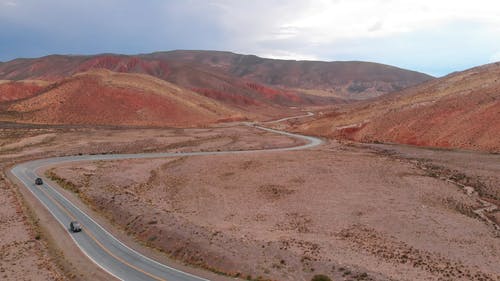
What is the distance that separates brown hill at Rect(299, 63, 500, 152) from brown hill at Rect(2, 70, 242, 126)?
49725 millimetres

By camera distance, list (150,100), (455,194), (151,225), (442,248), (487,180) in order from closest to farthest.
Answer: (442,248)
(151,225)
(455,194)
(487,180)
(150,100)

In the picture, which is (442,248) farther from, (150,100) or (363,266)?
(150,100)

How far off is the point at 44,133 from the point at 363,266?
93.7m

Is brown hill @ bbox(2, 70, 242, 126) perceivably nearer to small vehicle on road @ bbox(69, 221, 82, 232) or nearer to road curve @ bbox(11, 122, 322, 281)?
road curve @ bbox(11, 122, 322, 281)

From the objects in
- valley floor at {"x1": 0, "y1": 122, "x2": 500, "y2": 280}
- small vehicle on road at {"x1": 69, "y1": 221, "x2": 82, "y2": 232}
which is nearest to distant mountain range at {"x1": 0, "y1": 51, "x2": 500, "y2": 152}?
valley floor at {"x1": 0, "y1": 122, "x2": 500, "y2": 280}

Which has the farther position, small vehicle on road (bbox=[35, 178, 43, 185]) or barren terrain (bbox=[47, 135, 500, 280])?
small vehicle on road (bbox=[35, 178, 43, 185])

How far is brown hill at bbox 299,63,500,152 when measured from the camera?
246ft

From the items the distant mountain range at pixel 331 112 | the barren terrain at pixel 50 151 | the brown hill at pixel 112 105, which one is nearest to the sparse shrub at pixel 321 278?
the barren terrain at pixel 50 151

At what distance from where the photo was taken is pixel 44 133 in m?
99.8

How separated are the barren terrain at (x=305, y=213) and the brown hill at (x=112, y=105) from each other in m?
73.7

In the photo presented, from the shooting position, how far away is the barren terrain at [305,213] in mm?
27500

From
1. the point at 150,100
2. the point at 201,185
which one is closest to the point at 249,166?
the point at 201,185

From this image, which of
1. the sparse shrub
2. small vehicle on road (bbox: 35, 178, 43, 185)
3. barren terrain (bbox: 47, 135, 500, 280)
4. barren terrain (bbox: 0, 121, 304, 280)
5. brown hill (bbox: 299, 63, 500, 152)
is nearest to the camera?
the sparse shrub

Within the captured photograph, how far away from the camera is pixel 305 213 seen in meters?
39.4
